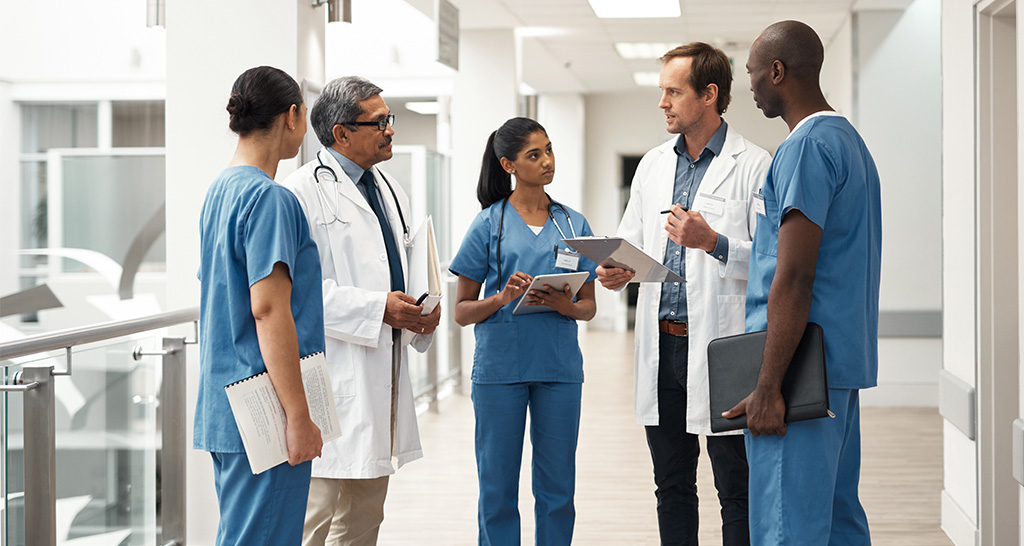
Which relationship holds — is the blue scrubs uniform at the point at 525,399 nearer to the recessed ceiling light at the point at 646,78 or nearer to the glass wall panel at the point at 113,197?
the glass wall panel at the point at 113,197

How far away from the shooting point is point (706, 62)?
2832 mm

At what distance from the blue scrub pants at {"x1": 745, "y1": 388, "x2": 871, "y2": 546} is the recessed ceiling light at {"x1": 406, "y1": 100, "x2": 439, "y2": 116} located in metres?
7.83

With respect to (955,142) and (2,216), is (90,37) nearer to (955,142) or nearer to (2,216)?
(2,216)

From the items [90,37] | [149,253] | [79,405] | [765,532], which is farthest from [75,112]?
[765,532]

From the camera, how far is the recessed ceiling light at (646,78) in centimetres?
1179

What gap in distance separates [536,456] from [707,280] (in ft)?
2.62

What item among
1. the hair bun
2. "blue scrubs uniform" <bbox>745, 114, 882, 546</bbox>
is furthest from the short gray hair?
"blue scrubs uniform" <bbox>745, 114, 882, 546</bbox>

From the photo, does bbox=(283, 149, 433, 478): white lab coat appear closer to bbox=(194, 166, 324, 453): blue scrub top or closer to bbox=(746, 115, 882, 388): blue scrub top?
bbox=(194, 166, 324, 453): blue scrub top

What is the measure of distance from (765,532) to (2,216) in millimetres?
11913

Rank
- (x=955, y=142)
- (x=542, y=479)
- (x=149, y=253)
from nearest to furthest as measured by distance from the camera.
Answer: (x=542, y=479) → (x=955, y=142) → (x=149, y=253)

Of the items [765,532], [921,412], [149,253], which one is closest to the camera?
[765,532]

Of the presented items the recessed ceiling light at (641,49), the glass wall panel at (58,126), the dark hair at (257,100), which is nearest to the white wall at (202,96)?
the dark hair at (257,100)

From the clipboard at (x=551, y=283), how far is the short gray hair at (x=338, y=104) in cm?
74

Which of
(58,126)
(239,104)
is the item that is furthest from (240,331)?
(58,126)
